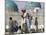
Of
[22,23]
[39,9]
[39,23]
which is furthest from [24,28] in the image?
[39,9]

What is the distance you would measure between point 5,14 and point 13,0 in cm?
20

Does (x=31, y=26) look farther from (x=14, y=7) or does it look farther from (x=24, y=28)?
(x=14, y=7)

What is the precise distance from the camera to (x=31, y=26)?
1188mm

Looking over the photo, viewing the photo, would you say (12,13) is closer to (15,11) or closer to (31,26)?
(15,11)

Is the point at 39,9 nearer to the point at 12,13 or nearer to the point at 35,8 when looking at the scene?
the point at 35,8

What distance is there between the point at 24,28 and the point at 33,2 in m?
0.35

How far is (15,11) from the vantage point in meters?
1.17

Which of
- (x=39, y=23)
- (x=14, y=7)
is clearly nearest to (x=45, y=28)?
(x=39, y=23)

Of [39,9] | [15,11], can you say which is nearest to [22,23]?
[15,11]

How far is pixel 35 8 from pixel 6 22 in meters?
0.40

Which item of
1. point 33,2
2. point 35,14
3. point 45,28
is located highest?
point 33,2

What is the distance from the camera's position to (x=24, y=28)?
46.0 inches

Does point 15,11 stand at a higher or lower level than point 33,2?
lower

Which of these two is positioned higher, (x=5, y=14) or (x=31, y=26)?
(x=5, y=14)
